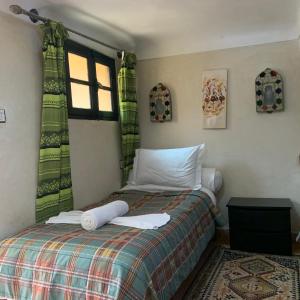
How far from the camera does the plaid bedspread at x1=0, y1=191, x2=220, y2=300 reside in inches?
61.5

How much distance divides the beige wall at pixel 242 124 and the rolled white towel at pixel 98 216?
154cm

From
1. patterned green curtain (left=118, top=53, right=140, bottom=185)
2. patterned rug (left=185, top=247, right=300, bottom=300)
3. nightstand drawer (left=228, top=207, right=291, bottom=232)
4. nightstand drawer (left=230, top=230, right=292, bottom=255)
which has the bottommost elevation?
patterned rug (left=185, top=247, right=300, bottom=300)

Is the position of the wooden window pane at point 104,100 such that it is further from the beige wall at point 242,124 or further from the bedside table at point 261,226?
the bedside table at point 261,226

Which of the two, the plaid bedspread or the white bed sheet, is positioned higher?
the white bed sheet

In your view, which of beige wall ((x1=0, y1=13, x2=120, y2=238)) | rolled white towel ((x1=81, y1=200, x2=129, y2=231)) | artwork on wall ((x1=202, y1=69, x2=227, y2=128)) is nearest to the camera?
rolled white towel ((x1=81, y1=200, x2=129, y2=231))

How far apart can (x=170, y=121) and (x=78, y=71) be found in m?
1.18

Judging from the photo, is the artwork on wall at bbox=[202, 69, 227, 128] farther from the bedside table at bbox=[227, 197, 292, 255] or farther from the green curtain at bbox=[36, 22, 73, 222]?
the green curtain at bbox=[36, 22, 73, 222]

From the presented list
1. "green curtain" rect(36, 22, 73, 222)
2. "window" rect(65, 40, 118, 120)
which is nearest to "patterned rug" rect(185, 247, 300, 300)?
"green curtain" rect(36, 22, 73, 222)

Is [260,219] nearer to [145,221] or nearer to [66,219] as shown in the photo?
[145,221]

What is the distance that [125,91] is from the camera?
11.1 ft

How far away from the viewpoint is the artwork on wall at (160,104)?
358 cm

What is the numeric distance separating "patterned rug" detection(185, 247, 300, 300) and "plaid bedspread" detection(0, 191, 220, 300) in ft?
1.04

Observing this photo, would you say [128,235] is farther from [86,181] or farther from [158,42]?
[158,42]

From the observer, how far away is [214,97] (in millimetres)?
3387
